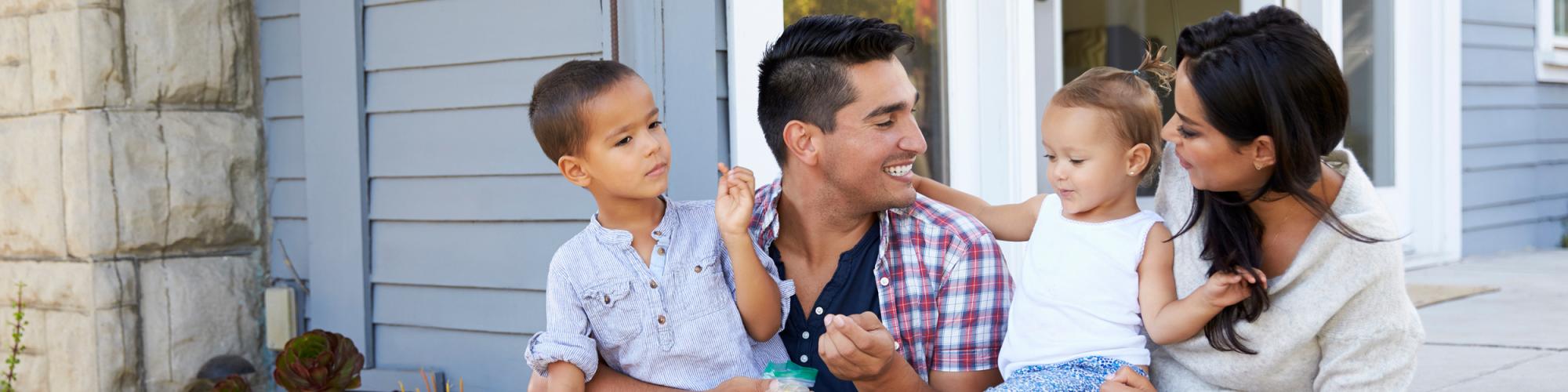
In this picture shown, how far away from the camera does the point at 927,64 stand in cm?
312

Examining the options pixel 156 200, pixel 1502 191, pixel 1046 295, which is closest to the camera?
pixel 1046 295

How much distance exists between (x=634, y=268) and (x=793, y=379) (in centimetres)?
35

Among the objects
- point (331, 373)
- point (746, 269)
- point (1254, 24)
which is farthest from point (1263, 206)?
point (331, 373)

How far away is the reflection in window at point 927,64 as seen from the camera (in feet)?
9.94

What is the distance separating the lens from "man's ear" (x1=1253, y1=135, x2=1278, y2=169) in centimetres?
152

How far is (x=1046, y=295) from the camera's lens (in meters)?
1.75

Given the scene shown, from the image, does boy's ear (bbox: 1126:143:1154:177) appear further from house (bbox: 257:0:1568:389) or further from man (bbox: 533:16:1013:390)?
house (bbox: 257:0:1568:389)

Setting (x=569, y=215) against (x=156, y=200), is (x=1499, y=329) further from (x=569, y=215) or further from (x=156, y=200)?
(x=156, y=200)

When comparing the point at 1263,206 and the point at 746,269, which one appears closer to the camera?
the point at 1263,206

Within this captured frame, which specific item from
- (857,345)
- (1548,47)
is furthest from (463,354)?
(1548,47)

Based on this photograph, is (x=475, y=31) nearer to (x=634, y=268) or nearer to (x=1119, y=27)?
(x=634, y=268)

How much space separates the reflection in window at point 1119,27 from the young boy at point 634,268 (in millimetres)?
3233

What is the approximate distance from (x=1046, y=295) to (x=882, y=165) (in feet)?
1.14

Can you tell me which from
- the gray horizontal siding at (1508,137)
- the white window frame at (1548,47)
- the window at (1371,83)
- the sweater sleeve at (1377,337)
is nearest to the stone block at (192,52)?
the sweater sleeve at (1377,337)
